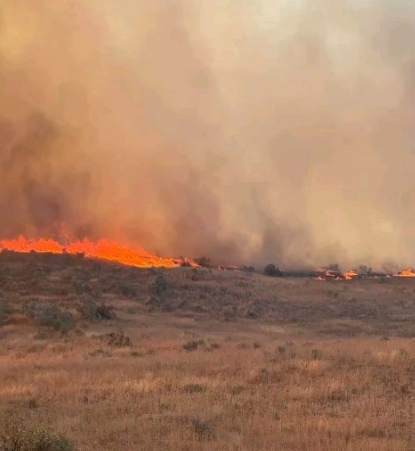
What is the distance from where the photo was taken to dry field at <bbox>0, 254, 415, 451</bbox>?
9.27 meters

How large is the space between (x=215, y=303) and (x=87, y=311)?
31.6ft

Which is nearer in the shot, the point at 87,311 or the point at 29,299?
the point at 87,311

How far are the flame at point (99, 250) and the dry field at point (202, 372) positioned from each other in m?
8.88

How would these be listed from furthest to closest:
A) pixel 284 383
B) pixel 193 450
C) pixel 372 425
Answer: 1. pixel 284 383
2. pixel 372 425
3. pixel 193 450

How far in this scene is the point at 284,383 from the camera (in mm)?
13617

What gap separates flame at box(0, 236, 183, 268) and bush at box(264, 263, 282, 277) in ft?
26.2

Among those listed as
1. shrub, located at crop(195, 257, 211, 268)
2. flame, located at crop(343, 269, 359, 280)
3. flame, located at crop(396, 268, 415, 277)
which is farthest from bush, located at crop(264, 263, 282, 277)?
flame, located at crop(396, 268, 415, 277)

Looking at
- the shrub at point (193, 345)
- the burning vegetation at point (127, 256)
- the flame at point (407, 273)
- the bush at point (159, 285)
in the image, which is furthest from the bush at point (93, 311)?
the flame at point (407, 273)

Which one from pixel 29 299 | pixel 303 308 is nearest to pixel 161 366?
pixel 29 299

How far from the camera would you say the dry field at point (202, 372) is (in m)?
9.27

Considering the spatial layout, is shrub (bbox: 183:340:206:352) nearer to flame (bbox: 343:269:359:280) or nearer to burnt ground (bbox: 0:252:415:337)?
burnt ground (bbox: 0:252:415:337)

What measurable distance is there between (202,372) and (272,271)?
38.4 meters

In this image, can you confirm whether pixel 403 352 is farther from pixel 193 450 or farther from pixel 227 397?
pixel 193 450

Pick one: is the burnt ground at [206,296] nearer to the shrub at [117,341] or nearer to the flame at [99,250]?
the flame at [99,250]
